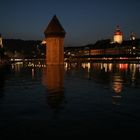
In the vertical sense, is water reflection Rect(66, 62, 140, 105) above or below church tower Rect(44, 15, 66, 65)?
below

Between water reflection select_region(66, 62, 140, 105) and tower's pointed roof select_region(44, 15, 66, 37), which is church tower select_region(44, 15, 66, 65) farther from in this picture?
water reflection select_region(66, 62, 140, 105)

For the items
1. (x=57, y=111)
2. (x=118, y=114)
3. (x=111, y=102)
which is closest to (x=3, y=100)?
(x=57, y=111)

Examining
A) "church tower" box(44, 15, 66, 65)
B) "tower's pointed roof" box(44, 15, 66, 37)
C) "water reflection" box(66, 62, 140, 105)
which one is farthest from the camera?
"tower's pointed roof" box(44, 15, 66, 37)

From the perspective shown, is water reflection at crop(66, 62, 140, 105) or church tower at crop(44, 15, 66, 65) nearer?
water reflection at crop(66, 62, 140, 105)

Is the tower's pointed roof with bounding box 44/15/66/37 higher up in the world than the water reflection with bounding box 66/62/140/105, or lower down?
higher up

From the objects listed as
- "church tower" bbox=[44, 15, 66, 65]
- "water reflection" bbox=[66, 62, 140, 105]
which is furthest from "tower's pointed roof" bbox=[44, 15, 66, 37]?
"water reflection" bbox=[66, 62, 140, 105]

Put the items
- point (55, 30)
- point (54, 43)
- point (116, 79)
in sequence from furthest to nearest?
point (55, 30), point (54, 43), point (116, 79)

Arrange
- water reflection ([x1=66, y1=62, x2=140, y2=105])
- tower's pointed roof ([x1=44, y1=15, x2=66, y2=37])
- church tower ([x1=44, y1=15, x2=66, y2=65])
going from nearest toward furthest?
water reflection ([x1=66, y1=62, x2=140, y2=105]) < church tower ([x1=44, y1=15, x2=66, y2=65]) < tower's pointed roof ([x1=44, y1=15, x2=66, y2=37])

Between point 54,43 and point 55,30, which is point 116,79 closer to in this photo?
point 54,43

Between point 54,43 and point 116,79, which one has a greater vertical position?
point 54,43

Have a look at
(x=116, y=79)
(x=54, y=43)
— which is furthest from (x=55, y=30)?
(x=116, y=79)

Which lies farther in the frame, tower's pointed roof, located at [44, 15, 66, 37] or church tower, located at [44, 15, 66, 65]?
tower's pointed roof, located at [44, 15, 66, 37]

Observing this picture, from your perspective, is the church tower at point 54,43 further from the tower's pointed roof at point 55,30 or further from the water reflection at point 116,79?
the water reflection at point 116,79

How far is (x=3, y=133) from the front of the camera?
10570 millimetres
